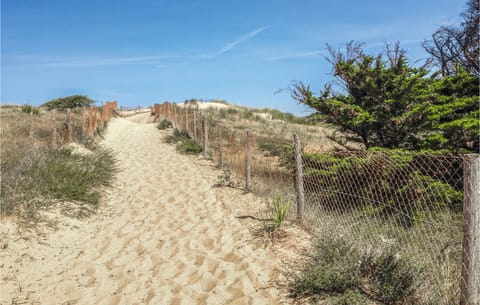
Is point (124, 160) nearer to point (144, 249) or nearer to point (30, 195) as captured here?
point (30, 195)

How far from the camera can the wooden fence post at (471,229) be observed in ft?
9.96

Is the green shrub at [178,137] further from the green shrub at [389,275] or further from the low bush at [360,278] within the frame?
the green shrub at [389,275]

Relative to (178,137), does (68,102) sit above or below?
above

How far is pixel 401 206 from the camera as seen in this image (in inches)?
298

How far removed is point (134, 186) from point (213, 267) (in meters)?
5.47

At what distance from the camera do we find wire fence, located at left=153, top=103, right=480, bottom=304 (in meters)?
3.10

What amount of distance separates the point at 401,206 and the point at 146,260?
5175 mm

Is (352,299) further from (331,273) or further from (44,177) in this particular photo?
(44,177)

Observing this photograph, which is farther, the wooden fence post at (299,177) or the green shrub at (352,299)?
the wooden fence post at (299,177)

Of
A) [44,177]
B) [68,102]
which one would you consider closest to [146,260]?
[44,177]

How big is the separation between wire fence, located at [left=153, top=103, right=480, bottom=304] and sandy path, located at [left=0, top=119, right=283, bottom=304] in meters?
1.28

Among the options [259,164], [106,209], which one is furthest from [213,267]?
[259,164]

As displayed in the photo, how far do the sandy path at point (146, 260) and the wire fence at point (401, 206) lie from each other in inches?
50.2

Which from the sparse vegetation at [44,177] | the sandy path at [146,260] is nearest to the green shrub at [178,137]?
the sparse vegetation at [44,177]
